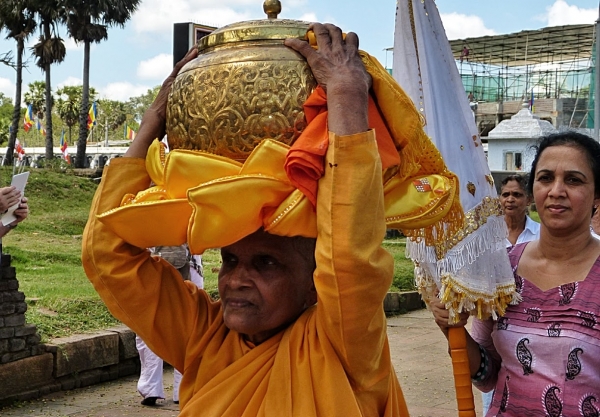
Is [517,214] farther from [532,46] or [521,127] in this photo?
[532,46]

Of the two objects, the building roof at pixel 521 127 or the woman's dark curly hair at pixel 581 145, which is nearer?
the woman's dark curly hair at pixel 581 145

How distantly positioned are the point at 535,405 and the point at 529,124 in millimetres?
26679

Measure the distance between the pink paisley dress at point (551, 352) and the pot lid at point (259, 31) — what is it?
132 cm

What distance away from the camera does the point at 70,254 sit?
1377 cm

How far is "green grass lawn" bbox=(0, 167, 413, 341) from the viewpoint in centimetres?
794

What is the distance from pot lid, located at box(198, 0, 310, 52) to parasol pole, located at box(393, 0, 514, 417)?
2.31ft

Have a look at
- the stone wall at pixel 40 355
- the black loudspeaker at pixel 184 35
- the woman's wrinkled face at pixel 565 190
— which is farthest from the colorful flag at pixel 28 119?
the woman's wrinkled face at pixel 565 190

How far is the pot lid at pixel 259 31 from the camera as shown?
82.4 inches

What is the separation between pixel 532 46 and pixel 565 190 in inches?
1660

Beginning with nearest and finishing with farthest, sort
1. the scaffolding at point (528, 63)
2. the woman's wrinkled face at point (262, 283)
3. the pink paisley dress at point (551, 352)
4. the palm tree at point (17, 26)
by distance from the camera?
the woman's wrinkled face at point (262, 283) < the pink paisley dress at point (551, 352) < the palm tree at point (17, 26) < the scaffolding at point (528, 63)

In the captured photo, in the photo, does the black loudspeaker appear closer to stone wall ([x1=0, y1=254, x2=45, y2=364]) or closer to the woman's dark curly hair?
stone wall ([x1=0, y1=254, x2=45, y2=364])

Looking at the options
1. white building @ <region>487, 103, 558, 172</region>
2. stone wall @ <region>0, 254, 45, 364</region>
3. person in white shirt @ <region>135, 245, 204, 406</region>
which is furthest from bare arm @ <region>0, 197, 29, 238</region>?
white building @ <region>487, 103, 558, 172</region>

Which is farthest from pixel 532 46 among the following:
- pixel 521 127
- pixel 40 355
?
pixel 40 355

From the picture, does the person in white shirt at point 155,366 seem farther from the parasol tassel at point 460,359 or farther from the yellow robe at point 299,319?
the yellow robe at point 299,319
